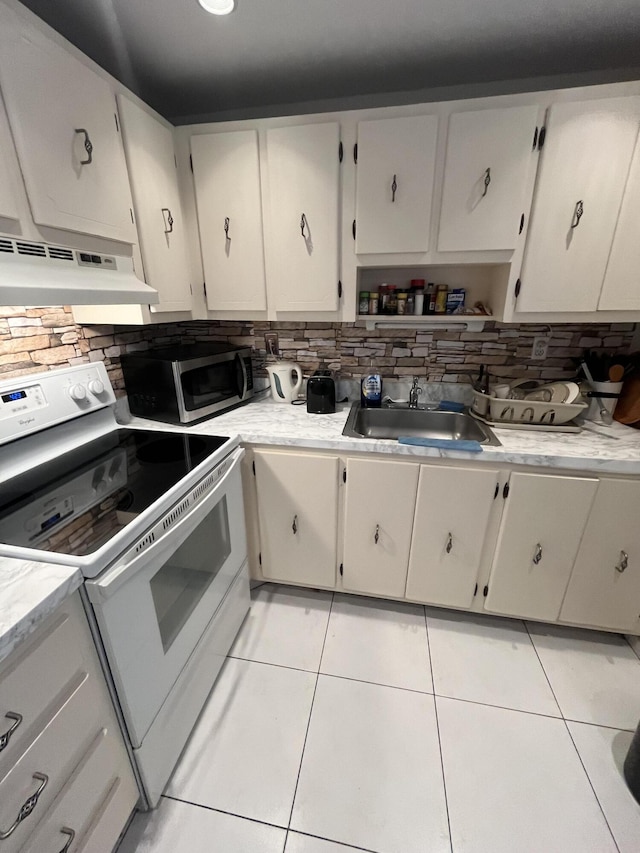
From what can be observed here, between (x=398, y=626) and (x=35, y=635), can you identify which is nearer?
(x=35, y=635)

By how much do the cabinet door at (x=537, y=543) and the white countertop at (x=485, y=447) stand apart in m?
0.09

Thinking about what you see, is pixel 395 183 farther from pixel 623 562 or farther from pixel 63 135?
pixel 623 562

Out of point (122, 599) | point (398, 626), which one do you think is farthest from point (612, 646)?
point (122, 599)

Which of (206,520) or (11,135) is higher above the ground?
(11,135)

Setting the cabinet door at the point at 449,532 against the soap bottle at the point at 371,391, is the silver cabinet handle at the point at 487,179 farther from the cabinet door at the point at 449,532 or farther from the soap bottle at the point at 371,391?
the cabinet door at the point at 449,532

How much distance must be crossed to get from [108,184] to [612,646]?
2.78m

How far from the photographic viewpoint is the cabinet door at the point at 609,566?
1.32 metres

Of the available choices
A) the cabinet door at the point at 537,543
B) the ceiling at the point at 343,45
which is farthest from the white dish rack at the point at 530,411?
the ceiling at the point at 343,45

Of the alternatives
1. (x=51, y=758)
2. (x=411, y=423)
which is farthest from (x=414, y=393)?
(x=51, y=758)

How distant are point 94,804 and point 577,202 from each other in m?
2.40

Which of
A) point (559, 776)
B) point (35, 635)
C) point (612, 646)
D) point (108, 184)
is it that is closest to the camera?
point (35, 635)

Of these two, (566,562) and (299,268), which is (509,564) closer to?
(566,562)

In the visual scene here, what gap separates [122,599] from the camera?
0.85 metres

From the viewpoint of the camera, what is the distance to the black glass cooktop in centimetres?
87
